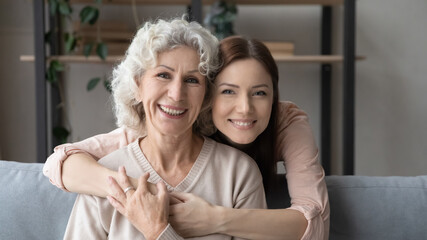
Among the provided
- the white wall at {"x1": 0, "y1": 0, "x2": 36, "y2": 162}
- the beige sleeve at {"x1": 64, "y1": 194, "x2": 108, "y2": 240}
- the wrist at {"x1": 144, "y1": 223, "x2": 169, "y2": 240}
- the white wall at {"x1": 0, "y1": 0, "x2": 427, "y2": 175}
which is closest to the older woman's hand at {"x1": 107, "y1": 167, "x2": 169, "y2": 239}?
the wrist at {"x1": 144, "y1": 223, "x2": 169, "y2": 240}

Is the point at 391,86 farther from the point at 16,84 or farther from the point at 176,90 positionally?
the point at 16,84

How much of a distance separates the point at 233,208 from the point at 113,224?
333 millimetres

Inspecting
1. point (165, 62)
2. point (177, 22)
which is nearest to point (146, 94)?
point (165, 62)

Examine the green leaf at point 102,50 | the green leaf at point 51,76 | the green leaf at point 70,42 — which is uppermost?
the green leaf at point 70,42

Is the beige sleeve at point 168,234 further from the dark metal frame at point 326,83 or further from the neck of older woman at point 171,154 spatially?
the dark metal frame at point 326,83

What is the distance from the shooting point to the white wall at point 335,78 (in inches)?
128

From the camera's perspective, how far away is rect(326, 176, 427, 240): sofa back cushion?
148 cm

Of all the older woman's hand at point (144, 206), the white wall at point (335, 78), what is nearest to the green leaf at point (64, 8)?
the white wall at point (335, 78)

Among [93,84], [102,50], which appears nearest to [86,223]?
[102,50]

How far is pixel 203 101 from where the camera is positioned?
4.61 feet

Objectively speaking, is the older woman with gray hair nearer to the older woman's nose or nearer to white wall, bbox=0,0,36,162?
the older woman's nose

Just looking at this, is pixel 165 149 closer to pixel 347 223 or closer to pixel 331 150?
pixel 347 223

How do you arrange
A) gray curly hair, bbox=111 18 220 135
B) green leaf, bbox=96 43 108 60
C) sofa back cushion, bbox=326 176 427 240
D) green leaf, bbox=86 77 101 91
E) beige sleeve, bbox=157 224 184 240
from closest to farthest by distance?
beige sleeve, bbox=157 224 184 240, gray curly hair, bbox=111 18 220 135, sofa back cushion, bbox=326 176 427 240, green leaf, bbox=96 43 108 60, green leaf, bbox=86 77 101 91

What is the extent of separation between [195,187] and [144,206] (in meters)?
0.19
